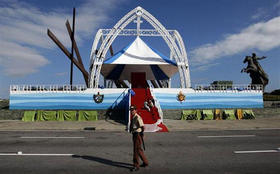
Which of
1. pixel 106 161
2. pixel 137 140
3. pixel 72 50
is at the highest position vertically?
pixel 72 50

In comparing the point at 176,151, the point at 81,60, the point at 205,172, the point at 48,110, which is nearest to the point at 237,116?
the point at 176,151

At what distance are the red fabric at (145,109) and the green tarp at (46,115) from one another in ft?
29.7

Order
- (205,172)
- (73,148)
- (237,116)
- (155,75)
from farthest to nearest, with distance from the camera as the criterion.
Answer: (155,75) < (237,116) < (73,148) < (205,172)

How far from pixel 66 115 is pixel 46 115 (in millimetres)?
2190

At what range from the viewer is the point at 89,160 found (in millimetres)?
6688

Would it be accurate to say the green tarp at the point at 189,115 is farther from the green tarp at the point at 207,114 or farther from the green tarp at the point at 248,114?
the green tarp at the point at 248,114

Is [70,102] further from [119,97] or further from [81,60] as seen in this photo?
[81,60]

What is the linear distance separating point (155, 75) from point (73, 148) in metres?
30.2

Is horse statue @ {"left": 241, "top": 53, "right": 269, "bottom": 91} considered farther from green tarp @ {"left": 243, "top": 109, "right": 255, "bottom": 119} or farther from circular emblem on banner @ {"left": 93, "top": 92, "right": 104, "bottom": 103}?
circular emblem on banner @ {"left": 93, "top": 92, "right": 104, "bottom": 103}

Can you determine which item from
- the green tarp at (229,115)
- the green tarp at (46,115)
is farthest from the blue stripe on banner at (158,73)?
the green tarp at (46,115)

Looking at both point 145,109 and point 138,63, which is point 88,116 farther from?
point 138,63

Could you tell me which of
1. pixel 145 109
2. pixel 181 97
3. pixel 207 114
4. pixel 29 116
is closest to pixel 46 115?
pixel 29 116

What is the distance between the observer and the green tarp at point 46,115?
765 inches

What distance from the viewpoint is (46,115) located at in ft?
64.2
